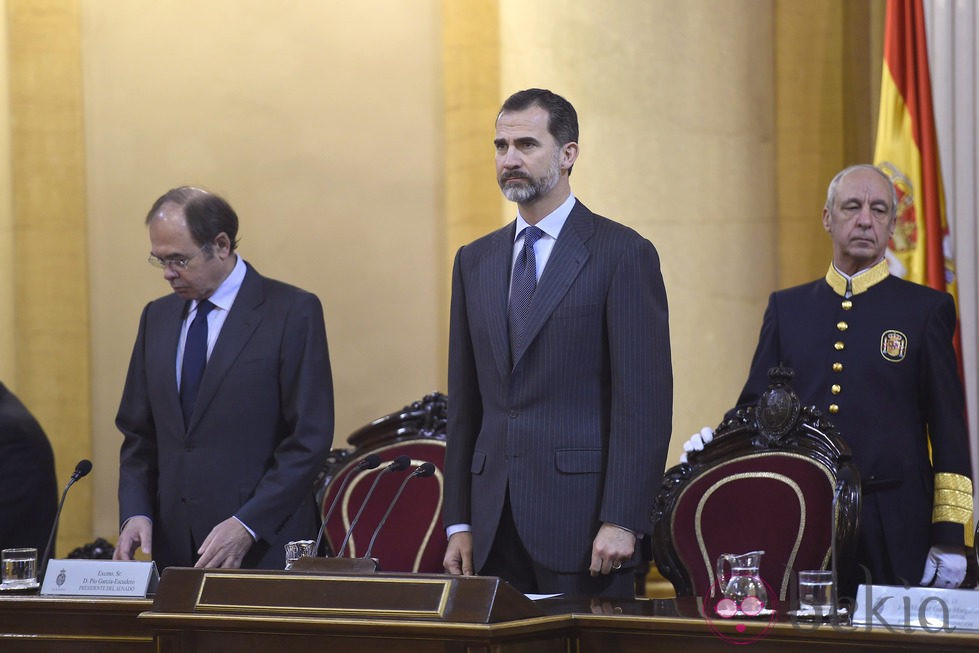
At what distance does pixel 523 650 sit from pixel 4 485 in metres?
2.23

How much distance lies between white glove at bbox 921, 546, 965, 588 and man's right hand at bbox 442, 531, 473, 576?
1.17 m

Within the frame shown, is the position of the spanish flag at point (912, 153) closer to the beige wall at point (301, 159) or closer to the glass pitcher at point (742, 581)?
the beige wall at point (301, 159)

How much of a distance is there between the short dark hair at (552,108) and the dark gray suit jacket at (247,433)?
0.95 meters

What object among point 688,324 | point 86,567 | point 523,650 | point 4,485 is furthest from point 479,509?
point 688,324

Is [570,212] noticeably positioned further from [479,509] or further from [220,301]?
[220,301]

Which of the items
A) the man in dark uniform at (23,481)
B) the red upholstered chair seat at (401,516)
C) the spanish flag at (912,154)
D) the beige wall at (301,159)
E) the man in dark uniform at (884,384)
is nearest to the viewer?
the man in dark uniform at (884,384)

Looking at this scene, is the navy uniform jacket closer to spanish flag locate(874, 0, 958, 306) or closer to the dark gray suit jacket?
spanish flag locate(874, 0, 958, 306)

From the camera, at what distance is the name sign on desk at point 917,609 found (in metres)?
2.46

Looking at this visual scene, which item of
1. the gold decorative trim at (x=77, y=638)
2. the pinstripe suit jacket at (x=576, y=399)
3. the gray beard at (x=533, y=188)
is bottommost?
the gold decorative trim at (x=77, y=638)

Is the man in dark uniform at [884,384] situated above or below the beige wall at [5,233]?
below

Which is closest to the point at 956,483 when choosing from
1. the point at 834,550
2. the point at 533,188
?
the point at 834,550

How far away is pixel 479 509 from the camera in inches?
127

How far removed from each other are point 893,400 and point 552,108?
1.23m

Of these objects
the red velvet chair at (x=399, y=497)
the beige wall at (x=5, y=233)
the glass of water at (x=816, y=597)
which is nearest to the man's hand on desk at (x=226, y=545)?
the red velvet chair at (x=399, y=497)
